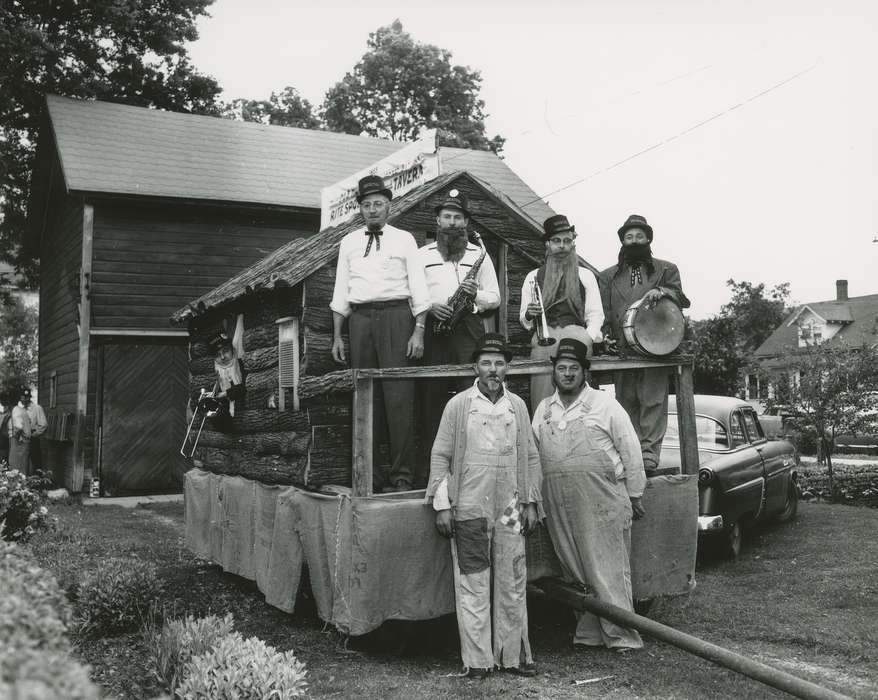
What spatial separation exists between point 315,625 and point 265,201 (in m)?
10.8

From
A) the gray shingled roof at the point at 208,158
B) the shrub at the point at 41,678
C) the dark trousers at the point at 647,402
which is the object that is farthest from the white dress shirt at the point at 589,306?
the gray shingled roof at the point at 208,158

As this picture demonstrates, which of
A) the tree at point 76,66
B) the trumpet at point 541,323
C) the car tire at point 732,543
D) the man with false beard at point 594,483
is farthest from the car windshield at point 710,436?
the tree at point 76,66

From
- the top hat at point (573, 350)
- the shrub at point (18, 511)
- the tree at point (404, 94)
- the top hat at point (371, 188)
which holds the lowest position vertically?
the shrub at point (18, 511)

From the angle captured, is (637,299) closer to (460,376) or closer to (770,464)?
(460,376)

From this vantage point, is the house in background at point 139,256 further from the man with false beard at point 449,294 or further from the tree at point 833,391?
the man with false beard at point 449,294

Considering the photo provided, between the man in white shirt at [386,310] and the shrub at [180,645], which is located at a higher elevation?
the man in white shirt at [386,310]

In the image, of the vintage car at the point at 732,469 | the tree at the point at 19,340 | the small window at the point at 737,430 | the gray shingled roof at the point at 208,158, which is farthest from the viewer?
the tree at the point at 19,340

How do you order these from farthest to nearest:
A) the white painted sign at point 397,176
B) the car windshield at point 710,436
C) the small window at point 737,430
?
the small window at point 737,430 < the car windshield at point 710,436 < the white painted sign at point 397,176

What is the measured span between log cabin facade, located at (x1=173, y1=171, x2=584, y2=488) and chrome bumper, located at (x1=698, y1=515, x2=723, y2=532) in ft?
7.42

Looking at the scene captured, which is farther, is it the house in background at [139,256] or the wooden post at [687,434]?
the house in background at [139,256]

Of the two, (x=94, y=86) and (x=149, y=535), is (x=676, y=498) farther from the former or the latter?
(x=94, y=86)

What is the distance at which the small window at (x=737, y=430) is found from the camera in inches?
402

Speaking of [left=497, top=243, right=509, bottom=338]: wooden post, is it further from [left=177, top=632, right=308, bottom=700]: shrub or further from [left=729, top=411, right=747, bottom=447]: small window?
[left=177, top=632, right=308, bottom=700]: shrub

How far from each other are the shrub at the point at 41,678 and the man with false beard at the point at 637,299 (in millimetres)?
5707
